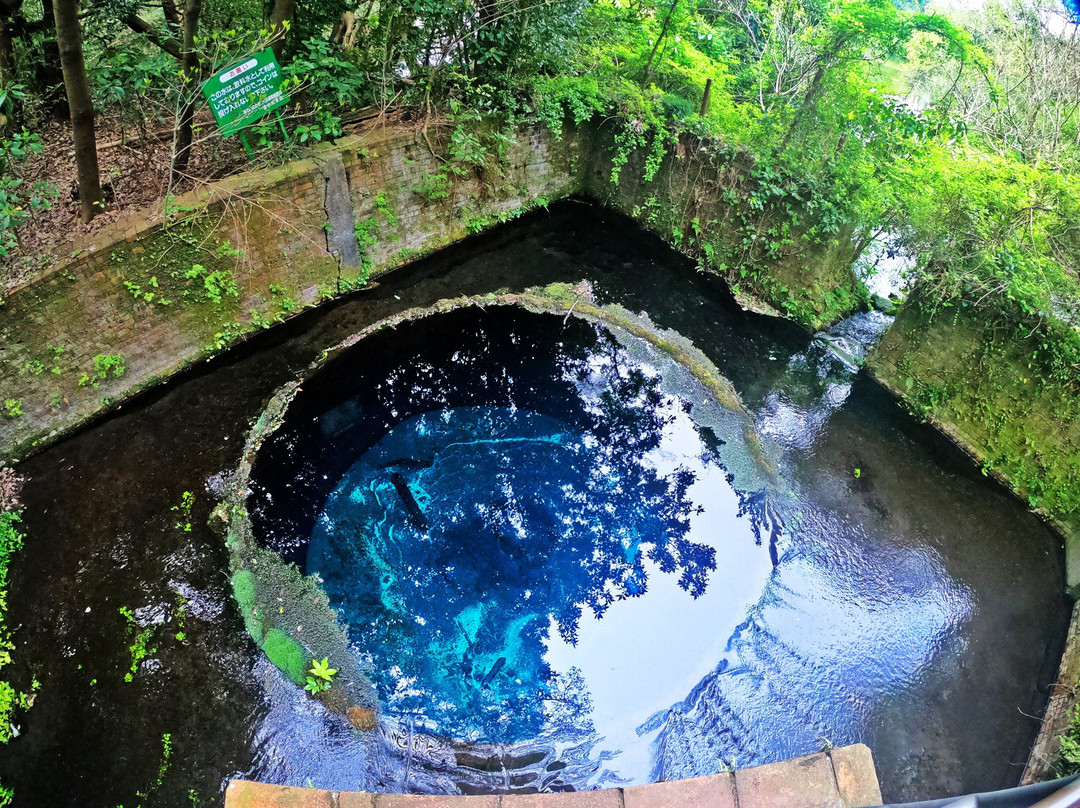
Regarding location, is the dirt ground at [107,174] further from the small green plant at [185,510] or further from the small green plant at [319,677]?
the small green plant at [319,677]

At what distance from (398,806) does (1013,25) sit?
13.9m

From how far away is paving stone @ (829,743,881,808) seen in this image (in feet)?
9.72

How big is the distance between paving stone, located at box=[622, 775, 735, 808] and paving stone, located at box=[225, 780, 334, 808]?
141 cm

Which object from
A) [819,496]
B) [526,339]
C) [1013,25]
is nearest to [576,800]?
[819,496]

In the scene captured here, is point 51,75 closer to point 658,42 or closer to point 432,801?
point 658,42

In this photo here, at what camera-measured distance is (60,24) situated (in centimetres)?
465

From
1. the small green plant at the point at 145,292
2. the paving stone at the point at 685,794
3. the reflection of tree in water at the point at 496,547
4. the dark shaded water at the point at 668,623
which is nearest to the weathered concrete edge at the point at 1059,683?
the dark shaded water at the point at 668,623

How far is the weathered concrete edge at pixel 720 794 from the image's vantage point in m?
2.87

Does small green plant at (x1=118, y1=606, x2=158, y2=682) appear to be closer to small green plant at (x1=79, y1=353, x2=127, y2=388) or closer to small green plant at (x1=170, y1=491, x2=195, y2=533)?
small green plant at (x1=170, y1=491, x2=195, y2=533)

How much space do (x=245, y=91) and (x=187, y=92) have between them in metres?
0.84

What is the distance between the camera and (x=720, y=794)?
116 inches

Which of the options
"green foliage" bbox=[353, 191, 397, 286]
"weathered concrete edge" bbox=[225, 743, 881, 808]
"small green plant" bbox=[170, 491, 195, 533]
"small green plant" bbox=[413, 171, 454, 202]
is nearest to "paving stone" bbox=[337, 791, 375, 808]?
"weathered concrete edge" bbox=[225, 743, 881, 808]

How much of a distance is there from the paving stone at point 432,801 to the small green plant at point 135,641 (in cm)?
298

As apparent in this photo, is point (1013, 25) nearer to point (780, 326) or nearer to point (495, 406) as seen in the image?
point (780, 326)
